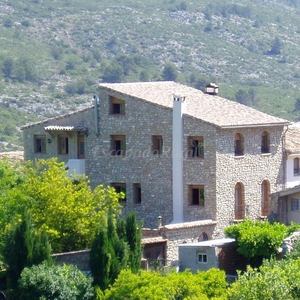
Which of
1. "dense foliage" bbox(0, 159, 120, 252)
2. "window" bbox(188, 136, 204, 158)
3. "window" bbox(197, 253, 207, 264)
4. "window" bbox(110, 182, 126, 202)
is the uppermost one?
"window" bbox(188, 136, 204, 158)

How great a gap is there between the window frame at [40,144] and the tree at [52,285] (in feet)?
47.9

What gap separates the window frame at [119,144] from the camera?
166 feet

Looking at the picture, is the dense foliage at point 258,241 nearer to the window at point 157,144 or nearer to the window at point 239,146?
the window at point 239,146

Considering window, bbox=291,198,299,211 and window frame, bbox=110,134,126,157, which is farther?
→ window, bbox=291,198,299,211

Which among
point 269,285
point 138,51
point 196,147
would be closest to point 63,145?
point 196,147

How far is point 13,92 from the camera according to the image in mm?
98688

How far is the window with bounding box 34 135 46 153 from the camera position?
175 feet

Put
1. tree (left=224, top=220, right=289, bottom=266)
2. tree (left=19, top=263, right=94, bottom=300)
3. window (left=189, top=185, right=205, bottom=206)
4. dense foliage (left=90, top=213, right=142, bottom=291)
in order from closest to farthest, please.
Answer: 1. tree (left=19, top=263, right=94, bottom=300)
2. dense foliage (left=90, top=213, right=142, bottom=291)
3. tree (left=224, top=220, right=289, bottom=266)
4. window (left=189, top=185, right=205, bottom=206)

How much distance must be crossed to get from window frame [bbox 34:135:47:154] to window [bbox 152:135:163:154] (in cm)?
621

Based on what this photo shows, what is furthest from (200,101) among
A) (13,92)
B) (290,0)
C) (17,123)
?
(290,0)

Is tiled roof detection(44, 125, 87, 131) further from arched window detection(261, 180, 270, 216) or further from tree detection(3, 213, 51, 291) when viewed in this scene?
tree detection(3, 213, 51, 291)

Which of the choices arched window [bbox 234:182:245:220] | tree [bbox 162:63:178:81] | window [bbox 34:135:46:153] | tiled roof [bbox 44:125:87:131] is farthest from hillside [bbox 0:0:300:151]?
arched window [bbox 234:182:245:220]

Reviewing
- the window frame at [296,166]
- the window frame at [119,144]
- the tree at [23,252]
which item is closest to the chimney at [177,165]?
the window frame at [119,144]

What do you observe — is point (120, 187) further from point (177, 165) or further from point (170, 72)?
point (170, 72)
